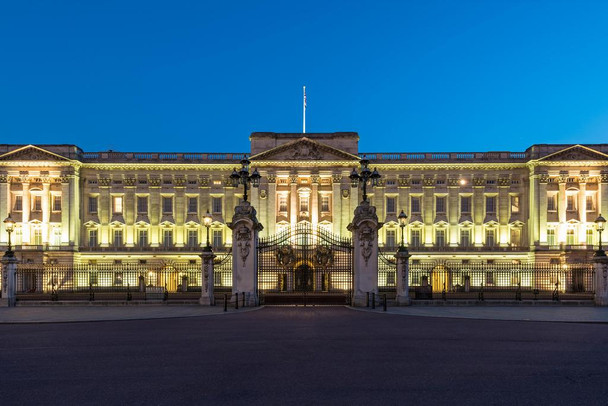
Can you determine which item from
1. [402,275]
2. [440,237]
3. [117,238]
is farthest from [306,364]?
[117,238]

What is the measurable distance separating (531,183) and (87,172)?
55348 millimetres

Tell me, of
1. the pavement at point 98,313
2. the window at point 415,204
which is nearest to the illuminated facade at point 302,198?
A: the window at point 415,204

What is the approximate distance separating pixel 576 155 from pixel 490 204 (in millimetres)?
11501

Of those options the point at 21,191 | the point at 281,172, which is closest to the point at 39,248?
the point at 21,191

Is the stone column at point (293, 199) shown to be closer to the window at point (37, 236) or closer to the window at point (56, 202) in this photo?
the window at point (56, 202)

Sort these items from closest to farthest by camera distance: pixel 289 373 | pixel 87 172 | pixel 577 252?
1. pixel 289 373
2. pixel 577 252
3. pixel 87 172

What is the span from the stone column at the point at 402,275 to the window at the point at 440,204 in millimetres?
39486

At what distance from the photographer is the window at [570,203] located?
65.2 meters

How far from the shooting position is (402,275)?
28797mm

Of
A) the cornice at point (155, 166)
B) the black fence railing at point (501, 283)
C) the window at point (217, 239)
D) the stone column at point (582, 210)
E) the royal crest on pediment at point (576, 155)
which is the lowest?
the black fence railing at point (501, 283)

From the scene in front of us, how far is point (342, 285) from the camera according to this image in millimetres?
55688

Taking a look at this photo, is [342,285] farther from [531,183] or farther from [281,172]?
[531,183]

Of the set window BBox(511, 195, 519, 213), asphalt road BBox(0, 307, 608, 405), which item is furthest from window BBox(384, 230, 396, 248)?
asphalt road BBox(0, 307, 608, 405)

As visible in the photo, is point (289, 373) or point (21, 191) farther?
point (21, 191)
